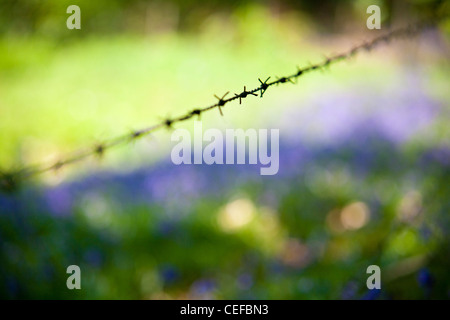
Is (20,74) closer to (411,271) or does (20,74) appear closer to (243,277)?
(243,277)

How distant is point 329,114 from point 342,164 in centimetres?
201

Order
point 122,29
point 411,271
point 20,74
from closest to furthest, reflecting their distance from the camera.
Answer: point 411,271 < point 20,74 < point 122,29

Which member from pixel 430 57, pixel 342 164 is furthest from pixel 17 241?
pixel 430 57

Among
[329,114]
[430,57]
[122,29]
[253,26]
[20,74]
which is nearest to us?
[329,114]

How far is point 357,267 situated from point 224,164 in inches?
95.6

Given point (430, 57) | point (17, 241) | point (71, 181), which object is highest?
point (430, 57)

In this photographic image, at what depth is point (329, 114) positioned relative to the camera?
6.43 metres

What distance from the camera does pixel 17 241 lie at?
295 cm

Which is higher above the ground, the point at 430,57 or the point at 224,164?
the point at 430,57

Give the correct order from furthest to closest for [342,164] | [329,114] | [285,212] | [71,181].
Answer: [329,114], [342,164], [71,181], [285,212]

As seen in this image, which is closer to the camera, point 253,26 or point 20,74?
point 20,74

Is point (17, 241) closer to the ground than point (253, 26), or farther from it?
closer to the ground

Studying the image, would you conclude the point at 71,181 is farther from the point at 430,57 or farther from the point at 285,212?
the point at 430,57

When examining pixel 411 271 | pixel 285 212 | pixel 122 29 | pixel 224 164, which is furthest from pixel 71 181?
pixel 122 29
